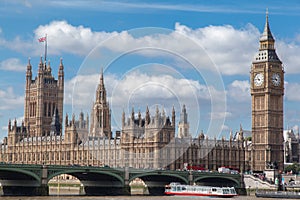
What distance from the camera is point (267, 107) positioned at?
14088 centimetres

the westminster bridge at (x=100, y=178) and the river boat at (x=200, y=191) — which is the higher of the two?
the westminster bridge at (x=100, y=178)

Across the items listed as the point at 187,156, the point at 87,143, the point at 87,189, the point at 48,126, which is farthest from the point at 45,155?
the point at 87,189

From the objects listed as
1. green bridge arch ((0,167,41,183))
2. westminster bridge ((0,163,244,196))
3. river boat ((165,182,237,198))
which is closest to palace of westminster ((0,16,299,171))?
westminster bridge ((0,163,244,196))

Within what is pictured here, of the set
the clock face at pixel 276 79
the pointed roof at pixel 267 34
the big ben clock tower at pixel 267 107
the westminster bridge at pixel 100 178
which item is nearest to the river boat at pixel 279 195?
the westminster bridge at pixel 100 178

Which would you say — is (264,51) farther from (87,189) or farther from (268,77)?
(87,189)

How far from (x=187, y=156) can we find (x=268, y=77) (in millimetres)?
23125

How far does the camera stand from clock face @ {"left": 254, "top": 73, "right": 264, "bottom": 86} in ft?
465

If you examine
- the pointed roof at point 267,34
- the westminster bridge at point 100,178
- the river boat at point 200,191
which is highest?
the pointed roof at point 267,34

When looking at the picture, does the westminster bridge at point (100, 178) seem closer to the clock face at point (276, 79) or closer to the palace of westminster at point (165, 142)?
the palace of westminster at point (165, 142)

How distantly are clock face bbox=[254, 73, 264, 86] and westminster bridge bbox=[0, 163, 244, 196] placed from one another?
33.1 meters

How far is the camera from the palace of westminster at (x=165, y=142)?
430ft

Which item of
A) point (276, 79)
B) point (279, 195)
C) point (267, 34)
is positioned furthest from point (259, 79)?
point (279, 195)

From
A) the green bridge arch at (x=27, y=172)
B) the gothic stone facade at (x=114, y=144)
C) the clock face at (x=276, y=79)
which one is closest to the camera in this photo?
the green bridge arch at (x=27, y=172)

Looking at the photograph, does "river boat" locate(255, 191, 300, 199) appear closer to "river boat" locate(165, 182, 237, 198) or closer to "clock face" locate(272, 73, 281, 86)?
"river boat" locate(165, 182, 237, 198)
